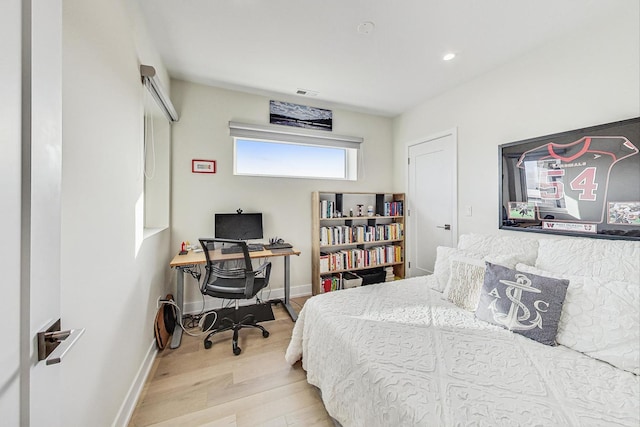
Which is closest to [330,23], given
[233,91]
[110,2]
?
[110,2]

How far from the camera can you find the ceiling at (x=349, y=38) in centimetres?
170

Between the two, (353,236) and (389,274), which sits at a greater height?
(353,236)

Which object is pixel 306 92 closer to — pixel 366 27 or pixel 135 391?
pixel 366 27

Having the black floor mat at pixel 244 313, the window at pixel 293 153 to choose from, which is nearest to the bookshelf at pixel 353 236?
the window at pixel 293 153

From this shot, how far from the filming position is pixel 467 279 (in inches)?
70.1

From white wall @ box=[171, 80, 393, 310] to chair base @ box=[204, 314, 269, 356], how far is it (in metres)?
0.52

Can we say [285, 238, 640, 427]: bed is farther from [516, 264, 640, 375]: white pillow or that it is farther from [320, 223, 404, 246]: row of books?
[320, 223, 404, 246]: row of books

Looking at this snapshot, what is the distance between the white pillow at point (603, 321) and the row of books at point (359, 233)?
2.14 metres

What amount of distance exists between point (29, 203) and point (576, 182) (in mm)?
2935

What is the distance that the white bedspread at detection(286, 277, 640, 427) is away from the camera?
0.89 m

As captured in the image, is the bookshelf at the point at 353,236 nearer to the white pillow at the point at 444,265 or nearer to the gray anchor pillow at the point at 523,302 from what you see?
the white pillow at the point at 444,265

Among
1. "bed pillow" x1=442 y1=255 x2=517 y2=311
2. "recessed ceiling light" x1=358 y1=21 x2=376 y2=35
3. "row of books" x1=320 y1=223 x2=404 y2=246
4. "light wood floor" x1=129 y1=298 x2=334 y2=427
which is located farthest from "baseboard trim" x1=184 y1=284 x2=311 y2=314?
"recessed ceiling light" x1=358 y1=21 x2=376 y2=35

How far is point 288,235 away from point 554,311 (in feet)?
8.26

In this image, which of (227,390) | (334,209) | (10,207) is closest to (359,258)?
(334,209)
